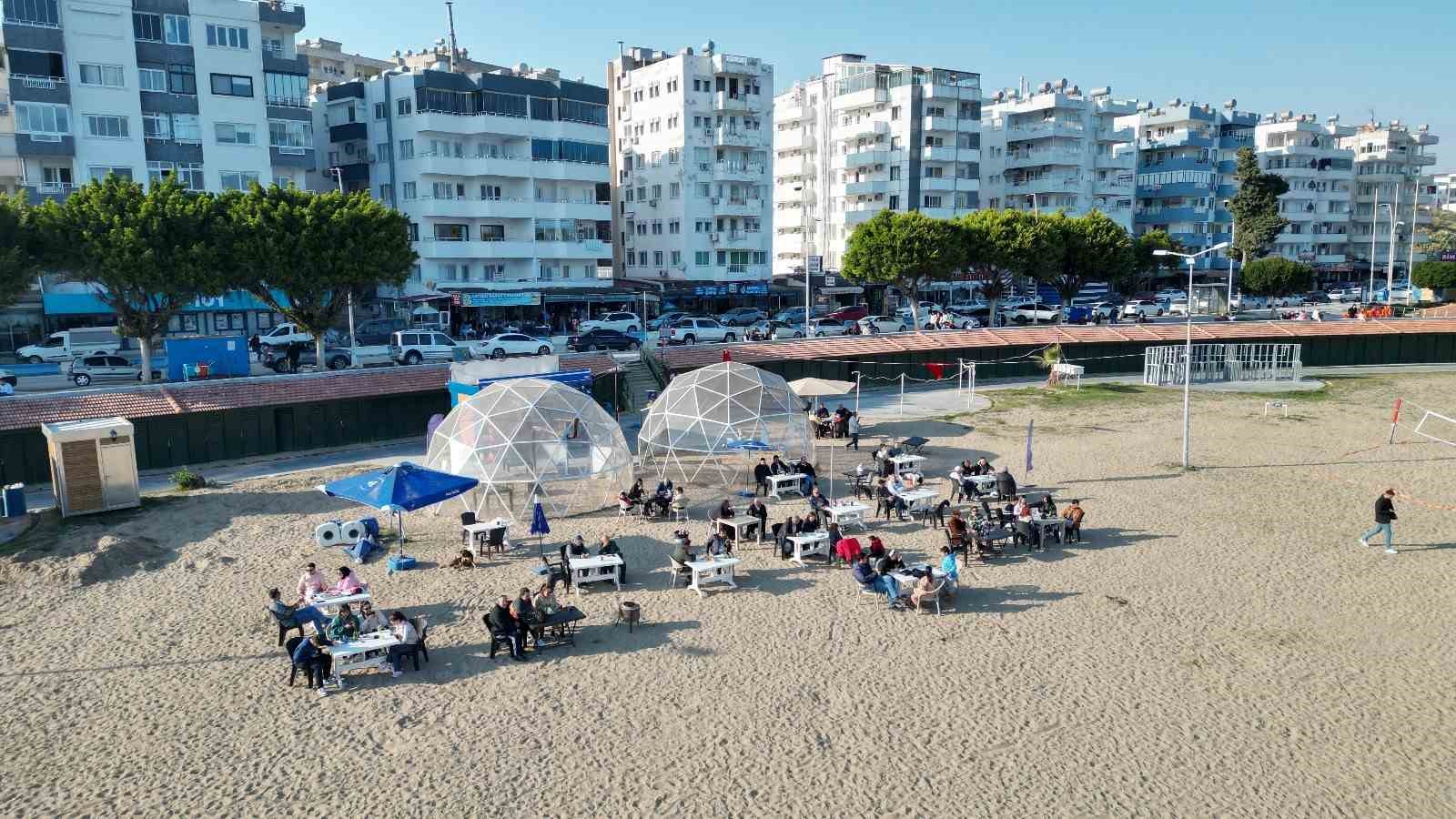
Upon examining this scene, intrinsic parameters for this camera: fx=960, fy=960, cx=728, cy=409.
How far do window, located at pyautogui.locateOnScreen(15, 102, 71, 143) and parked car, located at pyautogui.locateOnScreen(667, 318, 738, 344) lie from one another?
32.5 meters

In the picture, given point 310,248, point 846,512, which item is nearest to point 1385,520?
point 846,512

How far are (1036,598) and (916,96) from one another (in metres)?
68.8

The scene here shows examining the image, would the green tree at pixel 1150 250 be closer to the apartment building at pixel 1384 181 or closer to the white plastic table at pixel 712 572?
the apartment building at pixel 1384 181

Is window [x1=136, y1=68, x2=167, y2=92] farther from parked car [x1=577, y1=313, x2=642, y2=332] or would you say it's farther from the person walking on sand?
the person walking on sand

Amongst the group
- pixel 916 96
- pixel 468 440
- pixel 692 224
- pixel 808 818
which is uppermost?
pixel 916 96

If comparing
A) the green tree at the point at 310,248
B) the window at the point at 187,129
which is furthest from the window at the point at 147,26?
the green tree at the point at 310,248

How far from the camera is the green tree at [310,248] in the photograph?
37.6 meters

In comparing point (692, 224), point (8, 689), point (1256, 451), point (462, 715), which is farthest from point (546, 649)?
point (692, 224)

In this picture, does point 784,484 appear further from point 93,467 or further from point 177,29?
point 177,29

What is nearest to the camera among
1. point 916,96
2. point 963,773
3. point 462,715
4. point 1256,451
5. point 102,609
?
point 963,773

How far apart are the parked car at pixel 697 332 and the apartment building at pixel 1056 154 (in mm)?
39579

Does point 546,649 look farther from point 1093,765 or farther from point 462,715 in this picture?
point 1093,765

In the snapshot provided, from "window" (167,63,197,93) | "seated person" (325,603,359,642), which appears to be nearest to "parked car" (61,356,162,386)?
"window" (167,63,197,93)

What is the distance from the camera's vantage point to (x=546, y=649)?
15.0 meters
